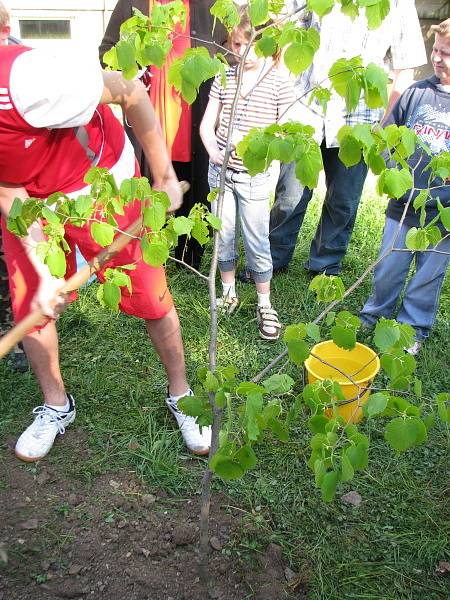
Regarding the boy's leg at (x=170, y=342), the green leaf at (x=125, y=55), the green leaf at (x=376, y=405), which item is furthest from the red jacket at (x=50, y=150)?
the green leaf at (x=376, y=405)

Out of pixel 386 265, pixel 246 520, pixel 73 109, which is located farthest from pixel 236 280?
pixel 73 109

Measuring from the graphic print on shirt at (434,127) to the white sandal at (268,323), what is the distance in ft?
3.87

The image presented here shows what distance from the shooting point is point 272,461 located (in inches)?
93.8

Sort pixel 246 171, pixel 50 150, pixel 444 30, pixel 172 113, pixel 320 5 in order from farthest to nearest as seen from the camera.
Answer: pixel 172 113, pixel 246 171, pixel 444 30, pixel 50 150, pixel 320 5

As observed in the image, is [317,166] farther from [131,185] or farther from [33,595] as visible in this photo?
[33,595]

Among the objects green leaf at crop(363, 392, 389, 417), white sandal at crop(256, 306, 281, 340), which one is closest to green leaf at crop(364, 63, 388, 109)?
green leaf at crop(363, 392, 389, 417)

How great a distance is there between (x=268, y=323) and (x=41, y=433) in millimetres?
1346

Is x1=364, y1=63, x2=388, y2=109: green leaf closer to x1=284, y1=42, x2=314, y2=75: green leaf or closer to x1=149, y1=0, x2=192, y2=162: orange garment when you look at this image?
x1=284, y1=42, x2=314, y2=75: green leaf

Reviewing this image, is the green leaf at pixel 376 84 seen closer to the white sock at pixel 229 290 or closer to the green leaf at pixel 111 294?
the green leaf at pixel 111 294

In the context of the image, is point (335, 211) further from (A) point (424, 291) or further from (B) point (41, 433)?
(B) point (41, 433)

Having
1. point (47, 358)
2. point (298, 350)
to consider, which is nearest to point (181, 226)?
point (298, 350)

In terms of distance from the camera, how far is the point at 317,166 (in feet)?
4.00

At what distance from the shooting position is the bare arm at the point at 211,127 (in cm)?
311

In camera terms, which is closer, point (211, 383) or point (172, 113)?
point (211, 383)
